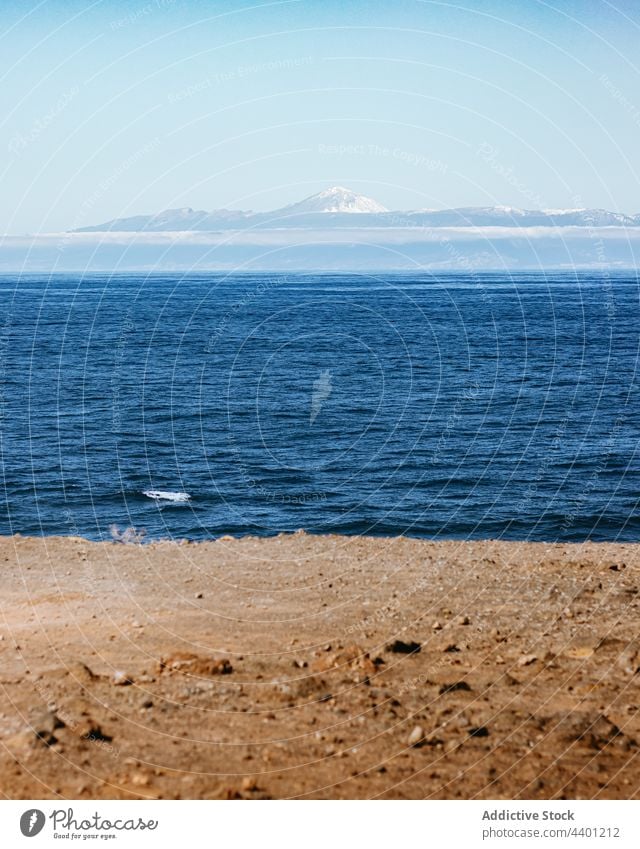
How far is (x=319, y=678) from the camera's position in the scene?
41.8 ft

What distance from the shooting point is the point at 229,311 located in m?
140

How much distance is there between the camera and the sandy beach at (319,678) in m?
10.3

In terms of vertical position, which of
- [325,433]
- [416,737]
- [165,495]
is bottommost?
[165,495]

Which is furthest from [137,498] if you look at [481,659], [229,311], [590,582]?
[229,311]
